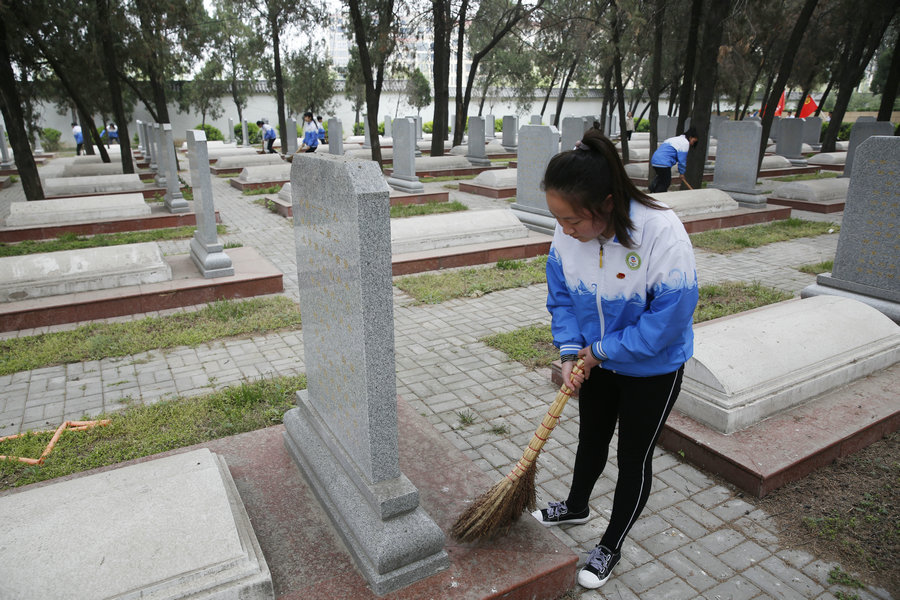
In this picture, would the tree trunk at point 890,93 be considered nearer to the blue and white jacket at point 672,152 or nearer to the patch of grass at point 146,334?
the blue and white jacket at point 672,152

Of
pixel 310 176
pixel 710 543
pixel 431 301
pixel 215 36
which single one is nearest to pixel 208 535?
pixel 310 176

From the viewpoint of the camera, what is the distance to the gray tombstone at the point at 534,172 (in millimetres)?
9289

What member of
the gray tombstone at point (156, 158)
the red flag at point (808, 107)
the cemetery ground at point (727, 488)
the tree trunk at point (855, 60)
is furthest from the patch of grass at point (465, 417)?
the red flag at point (808, 107)

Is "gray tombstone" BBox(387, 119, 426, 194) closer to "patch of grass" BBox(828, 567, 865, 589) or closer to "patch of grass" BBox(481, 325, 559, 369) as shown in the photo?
"patch of grass" BBox(481, 325, 559, 369)

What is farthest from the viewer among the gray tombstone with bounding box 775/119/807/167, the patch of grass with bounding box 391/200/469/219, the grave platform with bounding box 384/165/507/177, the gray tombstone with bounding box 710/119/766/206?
the gray tombstone with bounding box 775/119/807/167

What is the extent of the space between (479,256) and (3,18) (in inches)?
389

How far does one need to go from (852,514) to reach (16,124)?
13941mm

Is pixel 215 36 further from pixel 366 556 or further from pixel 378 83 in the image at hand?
pixel 366 556

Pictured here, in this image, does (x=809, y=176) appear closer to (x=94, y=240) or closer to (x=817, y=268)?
(x=817, y=268)

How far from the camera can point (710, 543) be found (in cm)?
286

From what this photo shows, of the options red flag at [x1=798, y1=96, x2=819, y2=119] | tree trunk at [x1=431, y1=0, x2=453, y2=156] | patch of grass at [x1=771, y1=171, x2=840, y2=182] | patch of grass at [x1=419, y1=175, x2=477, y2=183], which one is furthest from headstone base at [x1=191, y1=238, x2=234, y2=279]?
red flag at [x1=798, y1=96, x2=819, y2=119]

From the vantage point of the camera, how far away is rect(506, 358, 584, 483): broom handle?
2297 mm

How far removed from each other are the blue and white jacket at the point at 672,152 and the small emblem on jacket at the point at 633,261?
338 inches

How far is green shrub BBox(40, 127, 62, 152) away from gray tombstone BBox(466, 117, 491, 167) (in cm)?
2435
